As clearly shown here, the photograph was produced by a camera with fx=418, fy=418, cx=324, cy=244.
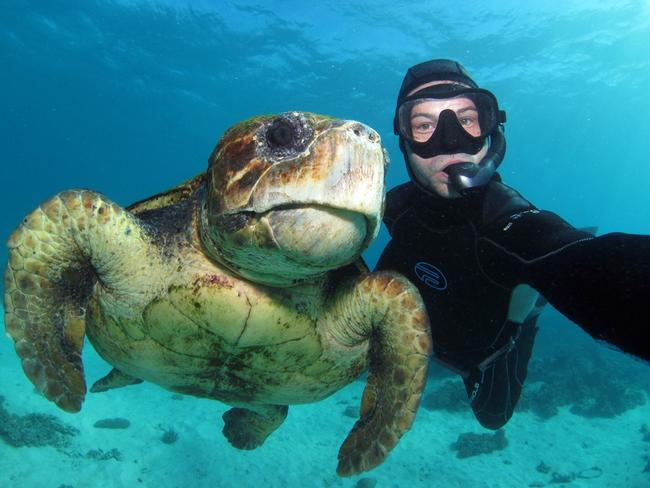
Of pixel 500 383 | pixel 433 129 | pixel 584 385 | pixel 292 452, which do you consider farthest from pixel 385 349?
pixel 584 385

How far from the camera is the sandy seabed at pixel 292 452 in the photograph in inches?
331

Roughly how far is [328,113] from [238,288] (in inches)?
1561

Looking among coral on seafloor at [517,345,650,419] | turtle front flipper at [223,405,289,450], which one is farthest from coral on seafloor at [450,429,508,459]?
turtle front flipper at [223,405,289,450]

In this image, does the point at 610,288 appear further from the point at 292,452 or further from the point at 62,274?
the point at 292,452

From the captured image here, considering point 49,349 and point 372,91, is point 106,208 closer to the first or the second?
point 49,349

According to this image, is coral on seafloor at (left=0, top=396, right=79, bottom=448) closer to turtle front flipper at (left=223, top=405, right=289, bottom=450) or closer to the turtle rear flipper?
the turtle rear flipper

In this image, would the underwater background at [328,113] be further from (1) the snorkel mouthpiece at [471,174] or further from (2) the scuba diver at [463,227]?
(1) the snorkel mouthpiece at [471,174]

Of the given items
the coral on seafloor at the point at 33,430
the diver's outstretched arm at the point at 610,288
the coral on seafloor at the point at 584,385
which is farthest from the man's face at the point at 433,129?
the coral on seafloor at the point at 584,385

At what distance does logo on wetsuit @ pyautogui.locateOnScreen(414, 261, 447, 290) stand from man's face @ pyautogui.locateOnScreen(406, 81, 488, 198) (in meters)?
0.71

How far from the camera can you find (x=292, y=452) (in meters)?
9.79

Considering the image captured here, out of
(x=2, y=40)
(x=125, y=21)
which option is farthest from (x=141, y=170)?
(x=125, y=21)

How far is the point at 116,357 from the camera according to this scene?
3.45 meters

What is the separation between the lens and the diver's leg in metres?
4.70

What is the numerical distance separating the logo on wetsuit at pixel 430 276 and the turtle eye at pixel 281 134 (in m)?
2.39
